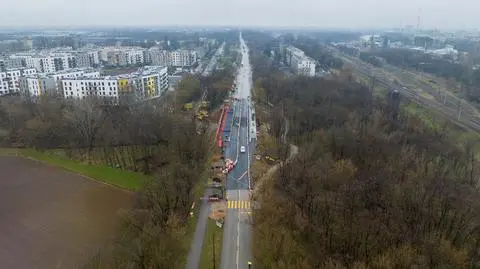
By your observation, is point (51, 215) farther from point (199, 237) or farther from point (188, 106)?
point (188, 106)

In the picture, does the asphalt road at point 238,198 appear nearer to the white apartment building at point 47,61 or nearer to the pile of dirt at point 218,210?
the pile of dirt at point 218,210

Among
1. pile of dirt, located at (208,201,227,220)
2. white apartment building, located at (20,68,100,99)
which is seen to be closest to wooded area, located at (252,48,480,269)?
pile of dirt, located at (208,201,227,220)

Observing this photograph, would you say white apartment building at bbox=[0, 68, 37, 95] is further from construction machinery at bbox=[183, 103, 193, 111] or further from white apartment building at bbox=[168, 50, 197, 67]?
white apartment building at bbox=[168, 50, 197, 67]

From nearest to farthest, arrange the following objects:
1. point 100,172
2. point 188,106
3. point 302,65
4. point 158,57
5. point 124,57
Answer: point 100,172, point 188,106, point 302,65, point 124,57, point 158,57

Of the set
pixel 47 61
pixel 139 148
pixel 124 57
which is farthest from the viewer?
pixel 124 57

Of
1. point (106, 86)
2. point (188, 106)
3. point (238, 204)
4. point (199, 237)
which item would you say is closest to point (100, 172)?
point (238, 204)

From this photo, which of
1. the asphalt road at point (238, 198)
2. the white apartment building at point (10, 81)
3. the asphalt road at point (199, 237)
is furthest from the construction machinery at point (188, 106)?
the white apartment building at point (10, 81)
